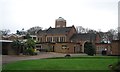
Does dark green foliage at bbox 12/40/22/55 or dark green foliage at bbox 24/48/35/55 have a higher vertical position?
dark green foliage at bbox 12/40/22/55

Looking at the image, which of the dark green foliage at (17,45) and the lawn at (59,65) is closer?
the lawn at (59,65)

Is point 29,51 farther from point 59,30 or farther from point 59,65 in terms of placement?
point 59,30

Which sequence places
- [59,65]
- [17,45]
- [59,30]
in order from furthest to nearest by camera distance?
[59,30], [17,45], [59,65]

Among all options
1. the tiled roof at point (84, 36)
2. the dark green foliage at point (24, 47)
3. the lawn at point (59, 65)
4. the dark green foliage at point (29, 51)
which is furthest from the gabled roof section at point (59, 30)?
the lawn at point (59, 65)

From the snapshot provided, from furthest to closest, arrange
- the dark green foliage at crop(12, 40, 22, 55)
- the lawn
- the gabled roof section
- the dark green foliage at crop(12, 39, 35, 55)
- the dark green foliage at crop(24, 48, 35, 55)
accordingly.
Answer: the gabled roof section < the dark green foliage at crop(12, 40, 22, 55) < the dark green foliage at crop(12, 39, 35, 55) < the dark green foliage at crop(24, 48, 35, 55) < the lawn

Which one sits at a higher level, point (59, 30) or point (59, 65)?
point (59, 30)

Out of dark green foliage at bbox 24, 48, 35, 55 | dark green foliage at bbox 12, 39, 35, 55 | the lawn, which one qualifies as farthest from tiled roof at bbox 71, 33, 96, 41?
the lawn

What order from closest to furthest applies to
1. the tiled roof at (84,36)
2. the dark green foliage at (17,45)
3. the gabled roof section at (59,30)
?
the dark green foliage at (17,45), the tiled roof at (84,36), the gabled roof section at (59,30)

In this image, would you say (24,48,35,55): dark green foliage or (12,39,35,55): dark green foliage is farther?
(12,39,35,55): dark green foliage

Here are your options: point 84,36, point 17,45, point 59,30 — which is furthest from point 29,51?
point 59,30

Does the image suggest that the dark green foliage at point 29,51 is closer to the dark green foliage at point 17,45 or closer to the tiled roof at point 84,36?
the dark green foliage at point 17,45

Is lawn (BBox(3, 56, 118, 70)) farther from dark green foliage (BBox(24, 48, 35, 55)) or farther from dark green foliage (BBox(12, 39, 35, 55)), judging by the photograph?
dark green foliage (BBox(12, 39, 35, 55))

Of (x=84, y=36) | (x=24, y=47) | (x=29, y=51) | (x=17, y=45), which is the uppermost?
(x=84, y=36)

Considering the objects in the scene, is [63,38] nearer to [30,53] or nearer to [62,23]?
[62,23]
